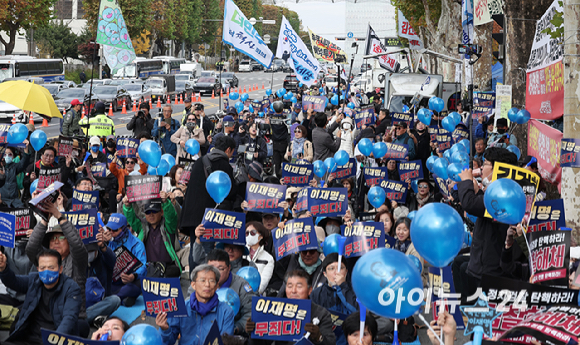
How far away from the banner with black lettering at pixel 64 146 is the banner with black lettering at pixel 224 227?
16.1ft

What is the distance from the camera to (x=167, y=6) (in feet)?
217

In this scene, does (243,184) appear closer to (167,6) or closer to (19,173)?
(19,173)

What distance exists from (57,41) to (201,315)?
190 ft

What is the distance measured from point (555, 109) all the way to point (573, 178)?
2126 mm

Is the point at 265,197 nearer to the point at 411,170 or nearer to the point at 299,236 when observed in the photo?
the point at 299,236

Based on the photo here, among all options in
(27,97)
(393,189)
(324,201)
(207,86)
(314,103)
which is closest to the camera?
(324,201)

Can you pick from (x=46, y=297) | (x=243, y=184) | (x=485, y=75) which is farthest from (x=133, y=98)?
(x=46, y=297)

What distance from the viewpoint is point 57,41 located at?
58.4m

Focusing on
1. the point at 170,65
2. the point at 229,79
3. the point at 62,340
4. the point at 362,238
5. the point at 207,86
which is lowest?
the point at 62,340

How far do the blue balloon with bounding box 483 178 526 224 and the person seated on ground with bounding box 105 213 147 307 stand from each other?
4020 millimetres

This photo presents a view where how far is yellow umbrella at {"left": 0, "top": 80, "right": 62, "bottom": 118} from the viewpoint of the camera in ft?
36.7

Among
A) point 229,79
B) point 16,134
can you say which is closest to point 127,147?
point 16,134

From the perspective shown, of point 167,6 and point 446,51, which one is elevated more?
point 167,6

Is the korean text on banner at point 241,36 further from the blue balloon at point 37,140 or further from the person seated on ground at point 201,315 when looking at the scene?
the person seated on ground at point 201,315
